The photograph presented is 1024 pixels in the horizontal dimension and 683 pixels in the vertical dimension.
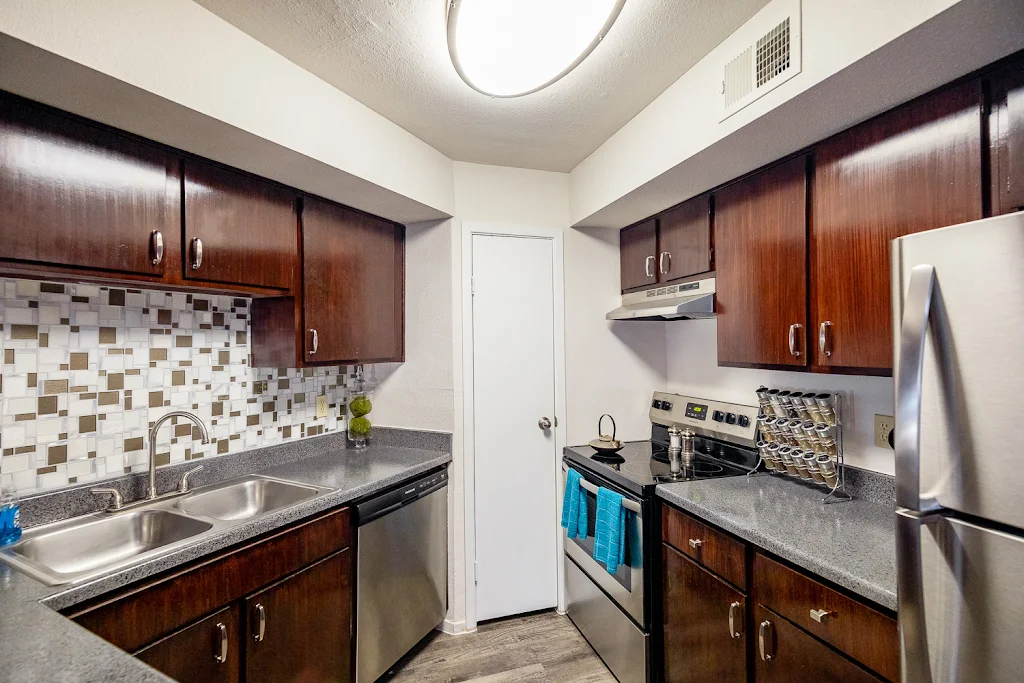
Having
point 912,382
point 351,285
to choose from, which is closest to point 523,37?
point 912,382

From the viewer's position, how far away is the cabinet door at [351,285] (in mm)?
2221

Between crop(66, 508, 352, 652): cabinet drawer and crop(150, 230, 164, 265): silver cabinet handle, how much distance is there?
96cm

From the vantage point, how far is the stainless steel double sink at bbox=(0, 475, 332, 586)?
1.32 m

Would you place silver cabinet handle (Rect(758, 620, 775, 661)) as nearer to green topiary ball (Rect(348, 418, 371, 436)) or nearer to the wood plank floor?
the wood plank floor

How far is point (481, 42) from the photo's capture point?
1.24 meters

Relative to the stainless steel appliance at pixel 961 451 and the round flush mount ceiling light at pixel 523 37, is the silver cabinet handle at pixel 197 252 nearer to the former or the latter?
the round flush mount ceiling light at pixel 523 37

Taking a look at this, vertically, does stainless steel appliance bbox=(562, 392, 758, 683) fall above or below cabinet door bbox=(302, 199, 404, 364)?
below

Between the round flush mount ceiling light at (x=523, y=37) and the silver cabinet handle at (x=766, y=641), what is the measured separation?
5.58ft

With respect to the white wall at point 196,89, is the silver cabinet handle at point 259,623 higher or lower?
lower

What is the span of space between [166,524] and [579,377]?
1.96 meters

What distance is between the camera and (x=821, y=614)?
1.31 m

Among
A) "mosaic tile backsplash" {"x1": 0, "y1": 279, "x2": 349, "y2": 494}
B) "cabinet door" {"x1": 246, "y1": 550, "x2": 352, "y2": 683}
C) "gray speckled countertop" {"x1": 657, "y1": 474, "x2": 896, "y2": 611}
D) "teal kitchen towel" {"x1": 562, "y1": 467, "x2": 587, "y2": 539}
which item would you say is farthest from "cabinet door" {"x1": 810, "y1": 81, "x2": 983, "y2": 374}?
"mosaic tile backsplash" {"x1": 0, "y1": 279, "x2": 349, "y2": 494}

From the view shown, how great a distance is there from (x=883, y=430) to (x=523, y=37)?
1.72 meters

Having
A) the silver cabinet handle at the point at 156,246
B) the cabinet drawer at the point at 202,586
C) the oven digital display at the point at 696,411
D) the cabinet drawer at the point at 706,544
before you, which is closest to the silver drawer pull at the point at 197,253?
the silver cabinet handle at the point at 156,246
